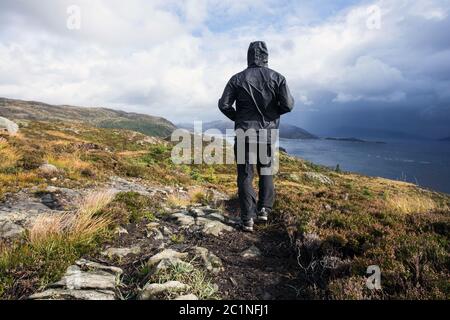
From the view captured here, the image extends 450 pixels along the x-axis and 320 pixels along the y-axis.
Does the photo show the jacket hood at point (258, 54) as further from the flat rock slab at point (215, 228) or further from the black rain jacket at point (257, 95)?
the flat rock slab at point (215, 228)

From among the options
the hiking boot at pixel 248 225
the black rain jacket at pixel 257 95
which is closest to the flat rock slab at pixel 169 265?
the hiking boot at pixel 248 225

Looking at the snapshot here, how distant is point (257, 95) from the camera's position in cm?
662

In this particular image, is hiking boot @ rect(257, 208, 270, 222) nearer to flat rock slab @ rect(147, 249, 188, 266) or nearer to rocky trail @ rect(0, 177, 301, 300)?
rocky trail @ rect(0, 177, 301, 300)

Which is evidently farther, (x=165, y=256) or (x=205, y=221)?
(x=205, y=221)

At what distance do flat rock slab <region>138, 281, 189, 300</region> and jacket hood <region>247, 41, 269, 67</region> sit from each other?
4.67m

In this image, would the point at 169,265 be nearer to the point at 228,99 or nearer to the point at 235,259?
the point at 235,259

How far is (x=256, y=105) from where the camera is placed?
662cm

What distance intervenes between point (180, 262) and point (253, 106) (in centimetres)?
357

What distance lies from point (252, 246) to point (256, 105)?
2784 mm

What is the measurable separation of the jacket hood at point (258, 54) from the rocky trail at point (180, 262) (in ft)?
11.1

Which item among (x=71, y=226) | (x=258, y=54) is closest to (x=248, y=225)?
(x=71, y=226)

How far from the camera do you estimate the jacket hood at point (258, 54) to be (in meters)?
6.68

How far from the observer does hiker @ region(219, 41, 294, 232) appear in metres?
6.54
